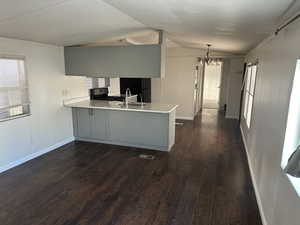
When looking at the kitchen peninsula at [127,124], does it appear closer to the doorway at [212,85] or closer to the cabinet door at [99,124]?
the cabinet door at [99,124]

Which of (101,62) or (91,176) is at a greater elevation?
(101,62)

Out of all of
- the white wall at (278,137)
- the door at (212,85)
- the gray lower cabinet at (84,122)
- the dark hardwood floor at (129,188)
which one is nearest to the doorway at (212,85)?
the door at (212,85)

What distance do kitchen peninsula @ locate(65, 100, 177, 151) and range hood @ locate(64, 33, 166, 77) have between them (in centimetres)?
72

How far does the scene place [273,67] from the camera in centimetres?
250

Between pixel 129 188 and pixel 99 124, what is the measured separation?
214cm

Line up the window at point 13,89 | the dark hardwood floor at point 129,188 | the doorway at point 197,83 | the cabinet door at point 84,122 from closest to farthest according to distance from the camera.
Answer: the dark hardwood floor at point 129,188 < the window at point 13,89 < the cabinet door at point 84,122 < the doorway at point 197,83

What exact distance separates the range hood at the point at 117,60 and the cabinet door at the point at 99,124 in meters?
0.86

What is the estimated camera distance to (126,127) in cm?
450

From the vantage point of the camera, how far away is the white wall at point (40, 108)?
11.2 feet

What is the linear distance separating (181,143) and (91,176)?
2289 mm

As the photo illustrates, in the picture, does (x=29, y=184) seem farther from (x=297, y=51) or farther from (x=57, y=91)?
(x=297, y=51)

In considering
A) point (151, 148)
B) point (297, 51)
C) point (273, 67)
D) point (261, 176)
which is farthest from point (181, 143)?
point (297, 51)

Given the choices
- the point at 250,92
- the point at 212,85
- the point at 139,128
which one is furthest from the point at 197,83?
the point at 139,128

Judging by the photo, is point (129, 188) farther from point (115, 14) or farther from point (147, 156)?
point (115, 14)
